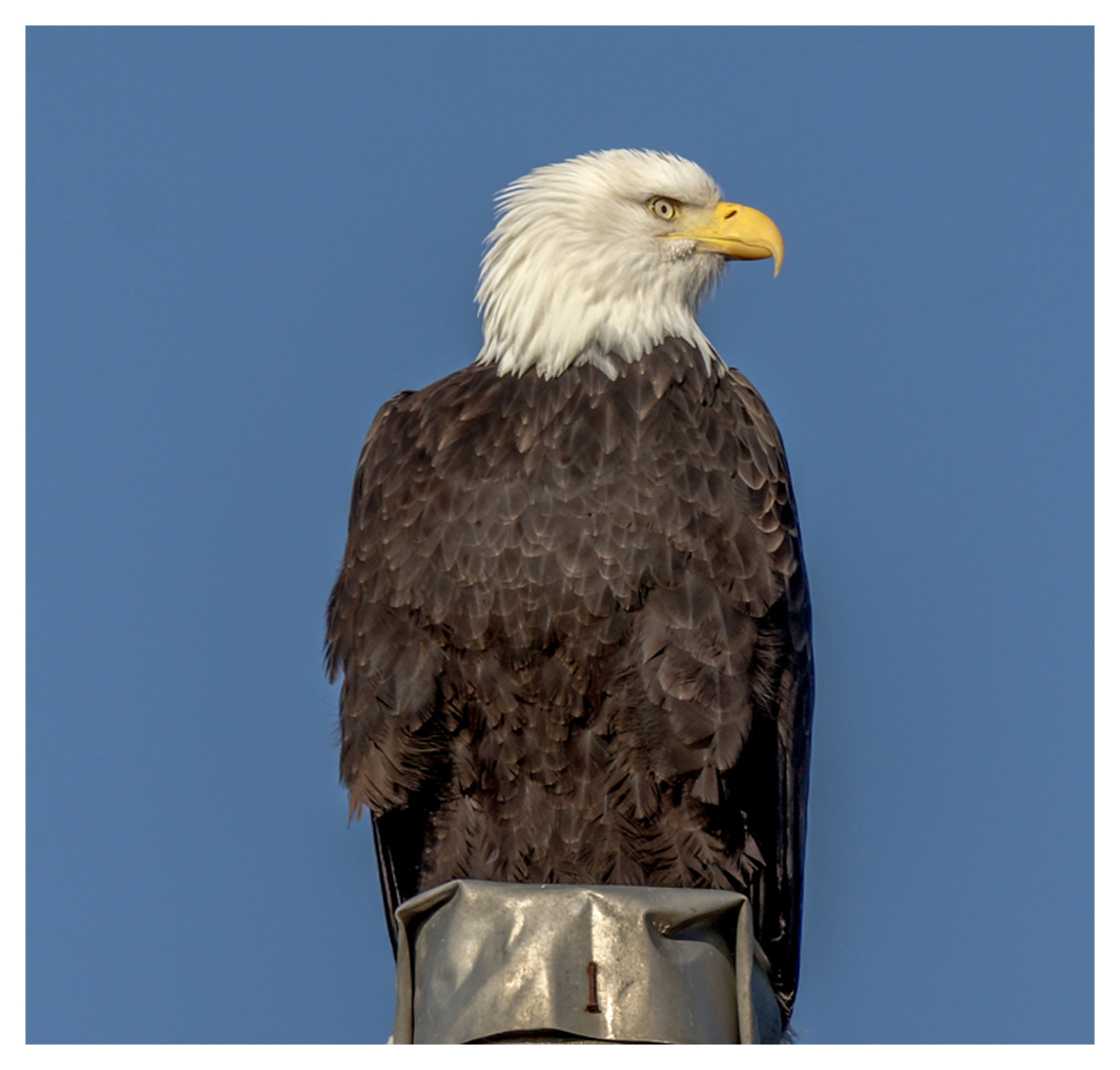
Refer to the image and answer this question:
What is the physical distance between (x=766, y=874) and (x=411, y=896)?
1.15 metres

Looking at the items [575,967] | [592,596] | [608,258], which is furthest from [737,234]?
[575,967]

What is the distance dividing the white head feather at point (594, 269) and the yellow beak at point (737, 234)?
0.04 meters

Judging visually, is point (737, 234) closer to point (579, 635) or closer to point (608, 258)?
point (608, 258)

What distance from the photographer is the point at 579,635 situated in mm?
5316

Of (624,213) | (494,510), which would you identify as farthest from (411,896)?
(624,213)

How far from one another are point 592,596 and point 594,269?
1181 mm

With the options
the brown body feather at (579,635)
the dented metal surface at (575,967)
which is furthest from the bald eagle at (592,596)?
the dented metal surface at (575,967)

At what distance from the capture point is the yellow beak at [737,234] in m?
5.87

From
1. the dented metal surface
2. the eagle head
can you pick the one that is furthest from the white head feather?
the dented metal surface

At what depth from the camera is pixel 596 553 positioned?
17.4 ft

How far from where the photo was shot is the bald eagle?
210 inches

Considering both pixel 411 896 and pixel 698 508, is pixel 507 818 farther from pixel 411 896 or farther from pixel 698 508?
pixel 698 508

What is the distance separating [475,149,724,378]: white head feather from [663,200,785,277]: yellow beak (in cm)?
4

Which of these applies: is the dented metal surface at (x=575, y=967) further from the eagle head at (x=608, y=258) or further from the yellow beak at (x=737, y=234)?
the yellow beak at (x=737, y=234)
